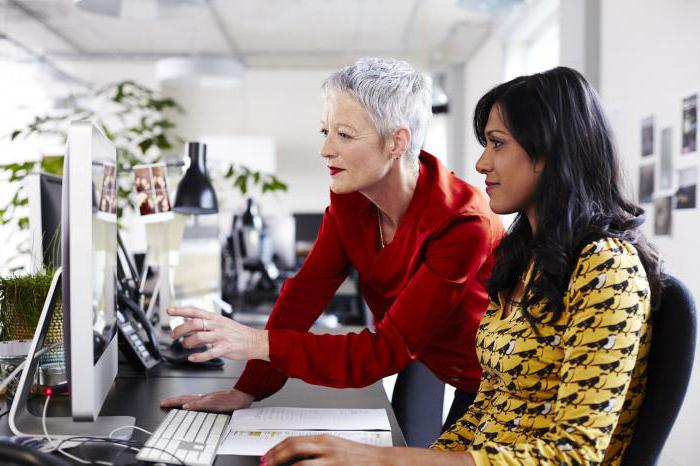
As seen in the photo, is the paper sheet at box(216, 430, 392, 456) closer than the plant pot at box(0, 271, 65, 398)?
Yes

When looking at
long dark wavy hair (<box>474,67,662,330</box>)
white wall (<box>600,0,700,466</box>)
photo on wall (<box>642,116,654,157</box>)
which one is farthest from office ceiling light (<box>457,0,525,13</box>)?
long dark wavy hair (<box>474,67,662,330</box>)

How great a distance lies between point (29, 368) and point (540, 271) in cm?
86

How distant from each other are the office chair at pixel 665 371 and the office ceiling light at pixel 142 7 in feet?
12.0

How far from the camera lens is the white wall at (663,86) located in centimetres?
321

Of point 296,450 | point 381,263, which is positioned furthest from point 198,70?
point 296,450

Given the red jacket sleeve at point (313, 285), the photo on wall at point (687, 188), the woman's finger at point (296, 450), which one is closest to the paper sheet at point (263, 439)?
the woman's finger at point (296, 450)

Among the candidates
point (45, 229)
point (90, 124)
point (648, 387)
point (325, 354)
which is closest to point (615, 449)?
point (648, 387)

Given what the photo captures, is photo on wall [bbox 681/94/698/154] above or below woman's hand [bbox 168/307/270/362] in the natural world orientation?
above

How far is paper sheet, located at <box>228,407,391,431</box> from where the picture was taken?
4.38 ft

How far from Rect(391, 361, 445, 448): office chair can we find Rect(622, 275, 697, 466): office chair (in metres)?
1.01

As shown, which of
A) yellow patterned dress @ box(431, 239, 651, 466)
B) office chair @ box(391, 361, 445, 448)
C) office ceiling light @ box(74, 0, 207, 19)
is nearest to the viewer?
yellow patterned dress @ box(431, 239, 651, 466)

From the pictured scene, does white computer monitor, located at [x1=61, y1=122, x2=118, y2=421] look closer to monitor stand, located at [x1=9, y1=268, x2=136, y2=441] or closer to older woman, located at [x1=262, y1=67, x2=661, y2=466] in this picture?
monitor stand, located at [x1=9, y1=268, x2=136, y2=441]

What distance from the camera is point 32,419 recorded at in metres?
1.31

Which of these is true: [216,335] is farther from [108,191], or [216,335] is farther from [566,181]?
[566,181]
